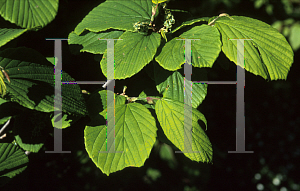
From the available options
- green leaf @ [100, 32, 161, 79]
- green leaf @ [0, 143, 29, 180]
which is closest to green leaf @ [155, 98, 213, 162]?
green leaf @ [100, 32, 161, 79]

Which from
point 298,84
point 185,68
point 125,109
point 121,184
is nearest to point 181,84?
point 185,68

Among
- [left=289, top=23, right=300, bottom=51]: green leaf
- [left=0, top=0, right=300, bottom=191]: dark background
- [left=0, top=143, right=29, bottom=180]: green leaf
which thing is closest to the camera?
[left=0, top=143, right=29, bottom=180]: green leaf

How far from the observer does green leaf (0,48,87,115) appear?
2.30 feet

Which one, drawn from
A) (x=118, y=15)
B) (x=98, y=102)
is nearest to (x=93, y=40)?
(x=118, y=15)

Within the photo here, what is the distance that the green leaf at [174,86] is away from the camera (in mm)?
868

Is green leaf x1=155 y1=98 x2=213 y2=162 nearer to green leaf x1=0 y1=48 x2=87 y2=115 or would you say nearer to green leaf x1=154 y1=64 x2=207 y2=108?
green leaf x1=154 y1=64 x2=207 y2=108

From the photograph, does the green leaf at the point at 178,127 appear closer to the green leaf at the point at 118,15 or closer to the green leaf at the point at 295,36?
the green leaf at the point at 118,15

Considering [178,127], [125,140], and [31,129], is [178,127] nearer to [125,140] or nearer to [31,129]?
[125,140]

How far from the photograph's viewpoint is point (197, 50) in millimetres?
742

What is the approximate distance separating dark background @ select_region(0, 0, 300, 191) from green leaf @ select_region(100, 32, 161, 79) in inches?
9.5

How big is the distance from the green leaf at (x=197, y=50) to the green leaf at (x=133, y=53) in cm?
4

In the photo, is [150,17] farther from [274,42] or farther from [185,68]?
[274,42]

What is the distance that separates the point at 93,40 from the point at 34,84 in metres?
0.28

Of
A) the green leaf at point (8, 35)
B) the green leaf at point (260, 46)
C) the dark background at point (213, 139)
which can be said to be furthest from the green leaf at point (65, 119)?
the green leaf at point (260, 46)
